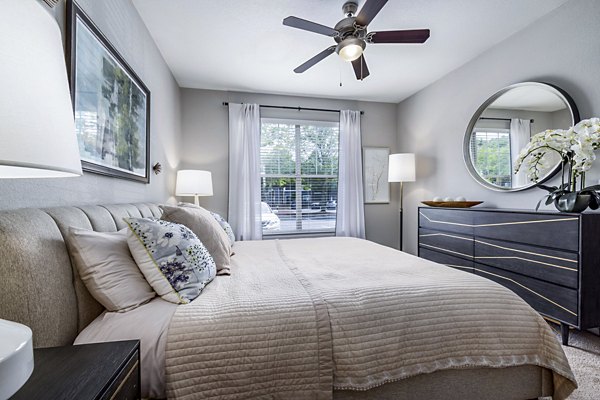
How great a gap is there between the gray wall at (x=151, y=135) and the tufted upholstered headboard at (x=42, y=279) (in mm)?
126

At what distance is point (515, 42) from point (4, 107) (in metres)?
3.55

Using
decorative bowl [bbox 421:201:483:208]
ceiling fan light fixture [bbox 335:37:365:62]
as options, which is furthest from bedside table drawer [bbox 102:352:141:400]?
decorative bowl [bbox 421:201:483:208]

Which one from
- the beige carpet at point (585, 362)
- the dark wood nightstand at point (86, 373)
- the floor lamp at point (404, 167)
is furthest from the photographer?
the floor lamp at point (404, 167)

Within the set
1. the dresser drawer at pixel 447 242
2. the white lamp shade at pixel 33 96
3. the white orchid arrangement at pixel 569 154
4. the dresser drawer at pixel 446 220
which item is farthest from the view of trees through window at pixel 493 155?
the white lamp shade at pixel 33 96

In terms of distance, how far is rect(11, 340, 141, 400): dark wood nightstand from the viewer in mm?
560

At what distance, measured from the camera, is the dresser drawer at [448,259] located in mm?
2520

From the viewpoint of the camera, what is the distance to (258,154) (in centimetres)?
382

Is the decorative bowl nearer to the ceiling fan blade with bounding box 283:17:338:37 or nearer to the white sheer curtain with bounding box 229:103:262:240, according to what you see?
the ceiling fan blade with bounding box 283:17:338:37

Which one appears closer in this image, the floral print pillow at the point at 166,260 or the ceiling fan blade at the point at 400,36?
the floral print pillow at the point at 166,260

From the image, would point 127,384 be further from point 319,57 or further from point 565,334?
point 565,334

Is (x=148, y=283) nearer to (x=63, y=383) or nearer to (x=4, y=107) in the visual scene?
(x=63, y=383)

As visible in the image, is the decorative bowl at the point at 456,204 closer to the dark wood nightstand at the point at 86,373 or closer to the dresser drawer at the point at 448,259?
the dresser drawer at the point at 448,259

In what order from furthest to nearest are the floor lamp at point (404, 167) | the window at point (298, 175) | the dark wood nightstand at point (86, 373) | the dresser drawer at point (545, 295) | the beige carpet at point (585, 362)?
the window at point (298, 175) < the floor lamp at point (404, 167) < the dresser drawer at point (545, 295) < the beige carpet at point (585, 362) < the dark wood nightstand at point (86, 373)

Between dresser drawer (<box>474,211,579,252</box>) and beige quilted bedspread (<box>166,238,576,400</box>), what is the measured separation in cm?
88
